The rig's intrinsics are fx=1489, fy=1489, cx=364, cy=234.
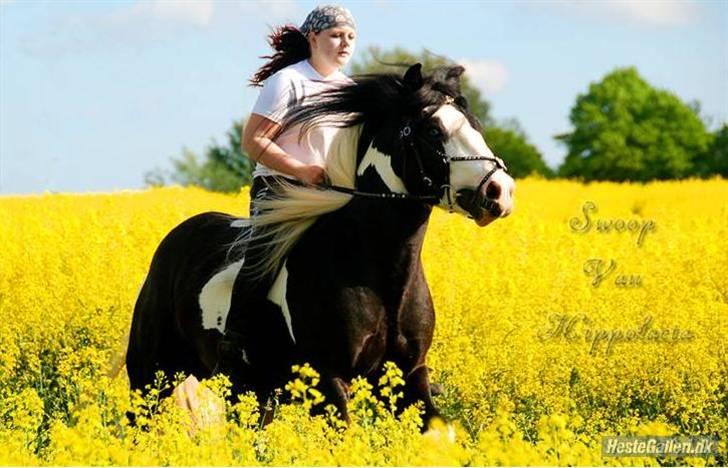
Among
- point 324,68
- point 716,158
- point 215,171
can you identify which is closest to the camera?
point 324,68

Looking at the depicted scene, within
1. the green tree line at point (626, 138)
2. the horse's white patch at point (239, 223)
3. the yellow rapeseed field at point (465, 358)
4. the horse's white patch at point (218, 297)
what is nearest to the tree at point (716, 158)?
the green tree line at point (626, 138)

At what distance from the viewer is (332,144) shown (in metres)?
6.94

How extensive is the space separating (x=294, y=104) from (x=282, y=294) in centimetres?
91

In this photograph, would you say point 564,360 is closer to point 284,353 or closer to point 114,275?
point 284,353

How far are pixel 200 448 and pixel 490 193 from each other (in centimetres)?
161

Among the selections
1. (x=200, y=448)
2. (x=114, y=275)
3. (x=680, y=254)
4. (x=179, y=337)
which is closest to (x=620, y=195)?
(x=680, y=254)

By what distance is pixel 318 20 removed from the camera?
720cm

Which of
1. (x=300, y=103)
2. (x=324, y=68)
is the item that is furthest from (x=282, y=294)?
(x=324, y=68)

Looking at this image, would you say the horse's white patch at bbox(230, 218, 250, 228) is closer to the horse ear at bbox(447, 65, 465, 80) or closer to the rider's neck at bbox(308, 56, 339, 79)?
the rider's neck at bbox(308, 56, 339, 79)

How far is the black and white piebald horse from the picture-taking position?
21.1 feet

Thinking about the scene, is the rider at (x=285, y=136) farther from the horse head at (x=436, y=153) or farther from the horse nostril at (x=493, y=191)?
the horse nostril at (x=493, y=191)

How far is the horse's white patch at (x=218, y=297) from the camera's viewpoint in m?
7.50

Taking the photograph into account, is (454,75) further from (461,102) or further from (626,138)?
(626,138)

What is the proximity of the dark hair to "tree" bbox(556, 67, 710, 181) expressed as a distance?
62.8m
